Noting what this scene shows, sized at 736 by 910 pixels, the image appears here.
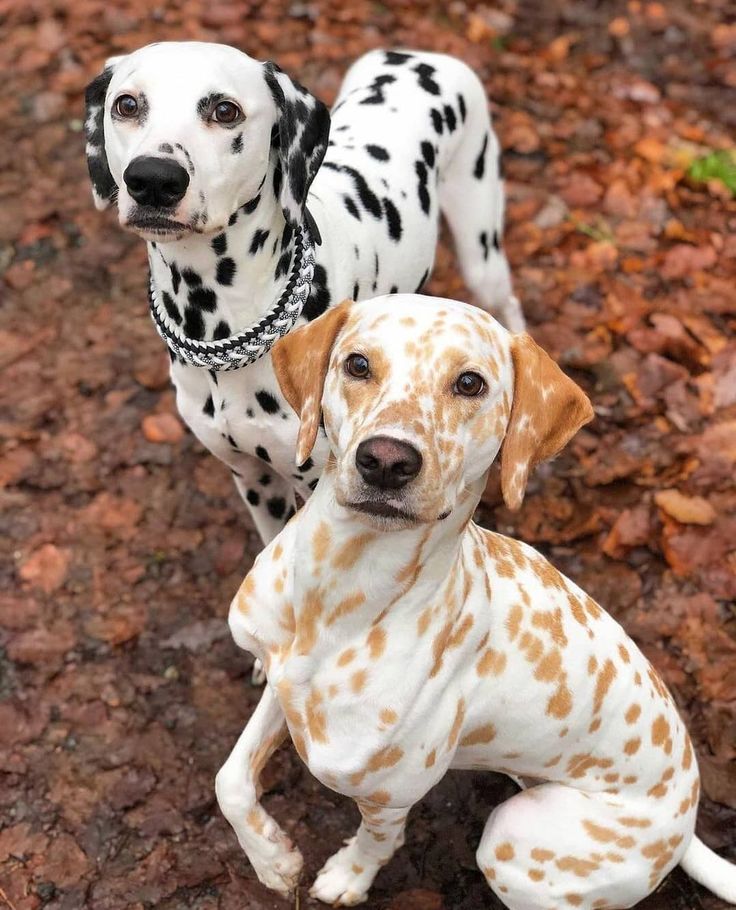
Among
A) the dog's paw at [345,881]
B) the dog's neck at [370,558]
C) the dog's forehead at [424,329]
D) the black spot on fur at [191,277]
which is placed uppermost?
the dog's forehead at [424,329]

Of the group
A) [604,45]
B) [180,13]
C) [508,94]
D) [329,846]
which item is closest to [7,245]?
Result: [180,13]

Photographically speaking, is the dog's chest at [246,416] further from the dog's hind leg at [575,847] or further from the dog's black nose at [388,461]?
the dog's hind leg at [575,847]

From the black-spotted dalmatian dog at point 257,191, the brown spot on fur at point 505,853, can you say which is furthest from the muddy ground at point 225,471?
the black-spotted dalmatian dog at point 257,191

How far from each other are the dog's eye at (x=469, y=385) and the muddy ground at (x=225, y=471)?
2003mm

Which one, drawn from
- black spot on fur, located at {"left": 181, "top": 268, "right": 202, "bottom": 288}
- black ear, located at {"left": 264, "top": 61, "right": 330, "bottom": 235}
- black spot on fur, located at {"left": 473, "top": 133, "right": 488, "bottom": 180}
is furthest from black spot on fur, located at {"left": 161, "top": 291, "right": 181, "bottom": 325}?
black spot on fur, located at {"left": 473, "top": 133, "right": 488, "bottom": 180}

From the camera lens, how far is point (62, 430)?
16.8 feet

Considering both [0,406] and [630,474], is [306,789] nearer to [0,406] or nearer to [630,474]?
[630,474]

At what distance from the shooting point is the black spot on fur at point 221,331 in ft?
11.1

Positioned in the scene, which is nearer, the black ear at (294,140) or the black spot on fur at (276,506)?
the black ear at (294,140)

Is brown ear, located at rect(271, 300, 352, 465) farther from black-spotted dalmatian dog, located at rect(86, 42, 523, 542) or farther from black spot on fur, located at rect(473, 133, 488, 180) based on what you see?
black spot on fur, located at rect(473, 133, 488, 180)

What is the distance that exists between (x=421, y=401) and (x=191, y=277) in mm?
1189

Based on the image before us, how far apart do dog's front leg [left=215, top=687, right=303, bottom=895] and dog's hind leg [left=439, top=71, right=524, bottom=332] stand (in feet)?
8.16

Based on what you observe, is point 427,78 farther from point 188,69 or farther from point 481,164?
point 188,69

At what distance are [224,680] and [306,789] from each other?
1.96ft
